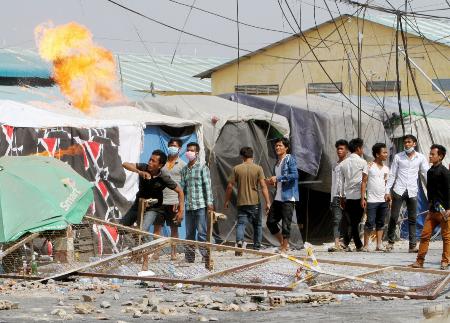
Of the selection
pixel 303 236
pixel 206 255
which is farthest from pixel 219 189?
pixel 206 255

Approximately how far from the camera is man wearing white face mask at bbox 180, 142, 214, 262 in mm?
15617

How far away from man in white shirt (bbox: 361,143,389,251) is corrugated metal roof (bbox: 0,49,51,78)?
799cm

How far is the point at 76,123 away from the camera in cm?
1675

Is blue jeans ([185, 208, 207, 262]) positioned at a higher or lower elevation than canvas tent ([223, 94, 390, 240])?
lower

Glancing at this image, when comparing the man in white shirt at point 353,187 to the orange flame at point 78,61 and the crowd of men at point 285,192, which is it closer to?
the crowd of men at point 285,192

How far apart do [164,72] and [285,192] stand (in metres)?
25.9

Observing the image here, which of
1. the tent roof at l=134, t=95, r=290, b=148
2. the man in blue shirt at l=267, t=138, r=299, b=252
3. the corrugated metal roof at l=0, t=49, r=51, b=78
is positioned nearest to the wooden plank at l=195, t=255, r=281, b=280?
the man in blue shirt at l=267, t=138, r=299, b=252

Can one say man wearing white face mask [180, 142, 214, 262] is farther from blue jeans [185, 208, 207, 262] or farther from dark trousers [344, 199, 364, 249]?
dark trousers [344, 199, 364, 249]

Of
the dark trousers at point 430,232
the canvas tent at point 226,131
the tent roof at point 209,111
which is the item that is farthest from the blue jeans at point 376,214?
the dark trousers at point 430,232

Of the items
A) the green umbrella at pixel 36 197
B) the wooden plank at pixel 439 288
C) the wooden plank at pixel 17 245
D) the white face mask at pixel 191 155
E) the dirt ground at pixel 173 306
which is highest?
the white face mask at pixel 191 155

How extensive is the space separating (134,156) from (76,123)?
1.26 meters

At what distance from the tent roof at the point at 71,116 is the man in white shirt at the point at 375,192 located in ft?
9.93

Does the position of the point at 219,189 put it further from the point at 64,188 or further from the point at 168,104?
the point at 64,188

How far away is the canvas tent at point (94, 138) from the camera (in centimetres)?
1587
